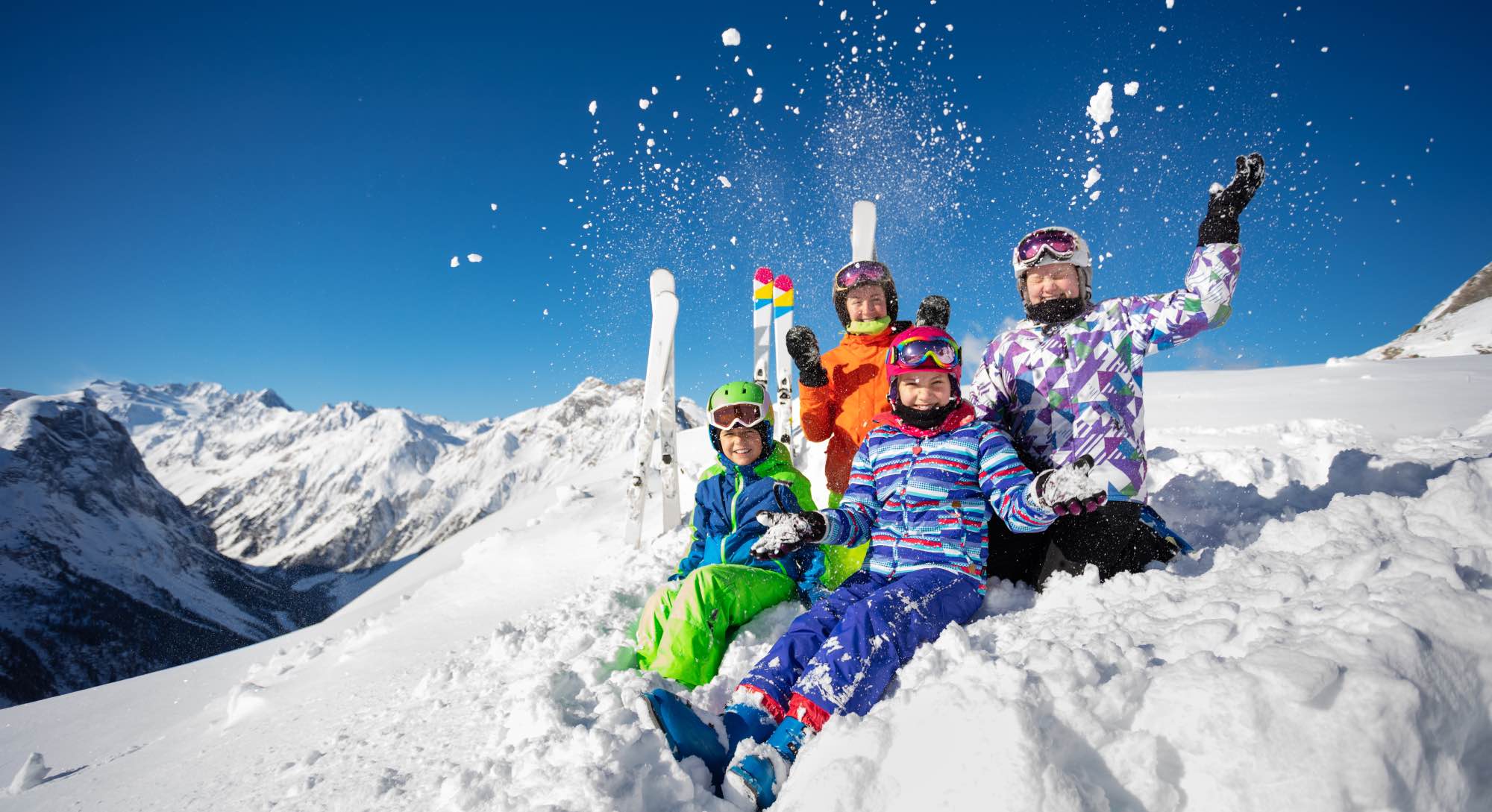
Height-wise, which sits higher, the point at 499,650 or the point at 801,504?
the point at 801,504

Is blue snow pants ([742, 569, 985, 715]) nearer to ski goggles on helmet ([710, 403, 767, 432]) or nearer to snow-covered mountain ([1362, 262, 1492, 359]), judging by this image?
ski goggles on helmet ([710, 403, 767, 432])

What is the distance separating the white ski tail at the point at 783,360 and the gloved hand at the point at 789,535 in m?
3.95

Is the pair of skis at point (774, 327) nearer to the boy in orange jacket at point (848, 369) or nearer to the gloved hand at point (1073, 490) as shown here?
the boy in orange jacket at point (848, 369)

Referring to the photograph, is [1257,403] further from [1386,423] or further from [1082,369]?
[1082,369]

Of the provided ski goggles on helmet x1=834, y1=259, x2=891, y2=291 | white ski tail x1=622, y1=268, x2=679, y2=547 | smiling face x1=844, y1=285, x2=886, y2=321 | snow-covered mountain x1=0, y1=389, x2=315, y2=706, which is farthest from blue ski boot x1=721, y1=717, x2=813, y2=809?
snow-covered mountain x1=0, y1=389, x2=315, y2=706

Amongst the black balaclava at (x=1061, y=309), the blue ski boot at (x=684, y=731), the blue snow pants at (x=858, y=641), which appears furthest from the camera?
the black balaclava at (x=1061, y=309)

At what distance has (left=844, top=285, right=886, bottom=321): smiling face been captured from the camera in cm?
432

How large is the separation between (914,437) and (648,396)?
16.3ft

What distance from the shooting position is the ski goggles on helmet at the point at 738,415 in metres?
3.93

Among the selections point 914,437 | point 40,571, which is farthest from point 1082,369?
point 40,571

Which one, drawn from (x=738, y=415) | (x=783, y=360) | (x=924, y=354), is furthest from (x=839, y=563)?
(x=783, y=360)

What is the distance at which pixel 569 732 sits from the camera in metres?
2.02

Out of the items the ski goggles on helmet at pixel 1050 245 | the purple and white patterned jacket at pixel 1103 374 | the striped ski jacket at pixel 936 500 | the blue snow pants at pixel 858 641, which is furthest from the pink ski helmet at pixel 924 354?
the blue snow pants at pixel 858 641

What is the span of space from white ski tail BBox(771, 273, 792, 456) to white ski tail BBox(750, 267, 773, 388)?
9 centimetres
